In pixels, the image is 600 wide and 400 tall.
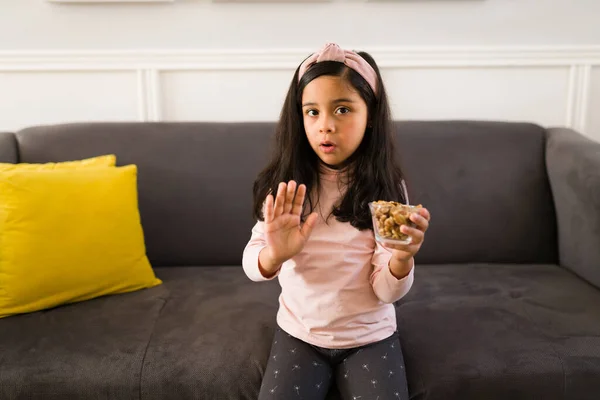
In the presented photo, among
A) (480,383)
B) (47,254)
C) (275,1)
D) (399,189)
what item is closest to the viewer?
(480,383)

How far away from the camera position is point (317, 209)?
1.41m

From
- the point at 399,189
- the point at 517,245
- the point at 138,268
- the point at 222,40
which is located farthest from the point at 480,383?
the point at 222,40

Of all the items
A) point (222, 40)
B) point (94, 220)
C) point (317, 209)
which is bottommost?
point (94, 220)

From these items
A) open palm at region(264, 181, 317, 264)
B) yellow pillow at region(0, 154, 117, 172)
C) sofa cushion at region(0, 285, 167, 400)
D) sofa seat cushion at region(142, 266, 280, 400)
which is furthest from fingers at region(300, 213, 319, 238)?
yellow pillow at region(0, 154, 117, 172)

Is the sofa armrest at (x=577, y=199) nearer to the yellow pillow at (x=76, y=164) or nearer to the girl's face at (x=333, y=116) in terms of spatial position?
the girl's face at (x=333, y=116)

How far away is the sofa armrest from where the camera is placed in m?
1.77

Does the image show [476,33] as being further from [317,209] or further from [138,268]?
[138,268]

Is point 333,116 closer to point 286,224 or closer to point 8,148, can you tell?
point 286,224

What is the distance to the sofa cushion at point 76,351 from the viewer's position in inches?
53.0

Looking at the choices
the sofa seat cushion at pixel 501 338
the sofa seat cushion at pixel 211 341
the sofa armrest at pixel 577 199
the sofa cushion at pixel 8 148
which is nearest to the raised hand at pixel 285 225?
the sofa seat cushion at pixel 211 341

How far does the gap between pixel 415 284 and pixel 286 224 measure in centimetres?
72

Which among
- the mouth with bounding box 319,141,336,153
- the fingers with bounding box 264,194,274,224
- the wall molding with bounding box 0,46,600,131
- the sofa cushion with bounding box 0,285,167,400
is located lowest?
the sofa cushion with bounding box 0,285,167,400

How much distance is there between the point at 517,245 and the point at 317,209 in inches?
38.4

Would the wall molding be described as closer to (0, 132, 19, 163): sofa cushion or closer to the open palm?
(0, 132, 19, 163): sofa cushion
